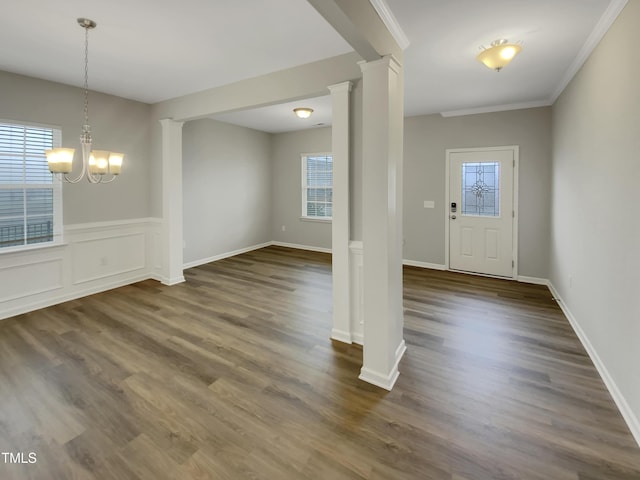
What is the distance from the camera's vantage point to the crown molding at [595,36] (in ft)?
6.75

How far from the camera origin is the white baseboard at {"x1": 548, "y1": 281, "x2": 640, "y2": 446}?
5.87 ft

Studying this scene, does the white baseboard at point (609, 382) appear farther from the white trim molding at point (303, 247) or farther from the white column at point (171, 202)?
the white column at point (171, 202)

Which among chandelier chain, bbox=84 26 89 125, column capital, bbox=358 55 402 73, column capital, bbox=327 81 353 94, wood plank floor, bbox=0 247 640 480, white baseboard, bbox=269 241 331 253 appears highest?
chandelier chain, bbox=84 26 89 125

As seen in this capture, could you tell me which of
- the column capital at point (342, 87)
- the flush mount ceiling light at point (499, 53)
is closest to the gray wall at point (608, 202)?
the flush mount ceiling light at point (499, 53)

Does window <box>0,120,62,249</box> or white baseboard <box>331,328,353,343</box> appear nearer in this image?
white baseboard <box>331,328,353,343</box>

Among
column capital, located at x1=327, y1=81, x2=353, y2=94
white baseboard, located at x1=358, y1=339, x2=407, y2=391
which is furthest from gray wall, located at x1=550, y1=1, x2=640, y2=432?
column capital, located at x1=327, y1=81, x2=353, y2=94

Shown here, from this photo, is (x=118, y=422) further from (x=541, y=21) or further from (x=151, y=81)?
(x=541, y=21)

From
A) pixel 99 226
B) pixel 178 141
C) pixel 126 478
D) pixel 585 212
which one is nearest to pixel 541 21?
pixel 585 212

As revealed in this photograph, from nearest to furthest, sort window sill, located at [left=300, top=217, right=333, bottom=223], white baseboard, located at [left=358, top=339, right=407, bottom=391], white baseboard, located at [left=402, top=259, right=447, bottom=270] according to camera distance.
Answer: white baseboard, located at [left=358, top=339, right=407, bottom=391] → white baseboard, located at [left=402, top=259, right=447, bottom=270] → window sill, located at [left=300, top=217, right=333, bottom=223]

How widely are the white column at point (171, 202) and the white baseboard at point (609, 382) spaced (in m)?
4.78

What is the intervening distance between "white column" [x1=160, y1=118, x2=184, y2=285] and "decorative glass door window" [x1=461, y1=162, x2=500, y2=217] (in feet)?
14.4

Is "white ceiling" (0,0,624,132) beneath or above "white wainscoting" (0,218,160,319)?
above

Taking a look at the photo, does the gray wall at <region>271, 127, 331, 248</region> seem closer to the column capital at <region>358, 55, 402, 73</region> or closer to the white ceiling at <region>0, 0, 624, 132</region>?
the white ceiling at <region>0, 0, 624, 132</region>

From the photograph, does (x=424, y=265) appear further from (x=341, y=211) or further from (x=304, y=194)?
(x=341, y=211)
